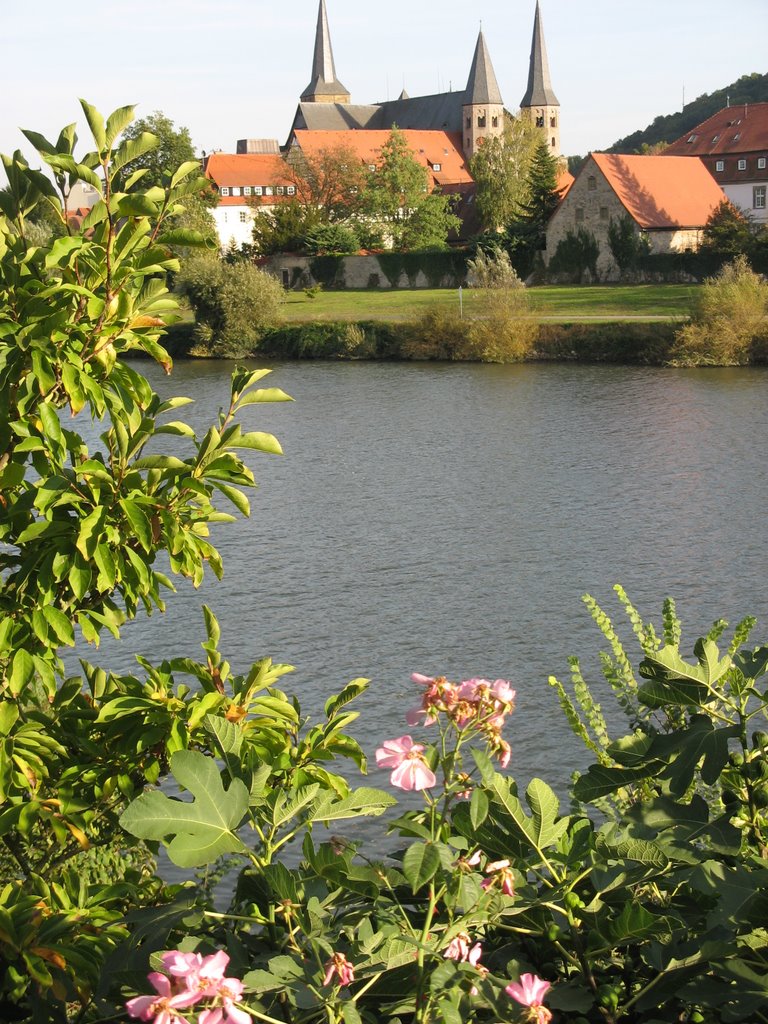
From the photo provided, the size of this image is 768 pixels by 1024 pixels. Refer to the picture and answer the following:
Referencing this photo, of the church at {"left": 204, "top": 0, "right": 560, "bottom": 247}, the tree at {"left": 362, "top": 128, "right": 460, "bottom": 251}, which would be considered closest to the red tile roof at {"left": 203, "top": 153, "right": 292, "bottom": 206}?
the church at {"left": 204, "top": 0, "right": 560, "bottom": 247}

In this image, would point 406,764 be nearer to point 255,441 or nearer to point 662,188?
point 255,441

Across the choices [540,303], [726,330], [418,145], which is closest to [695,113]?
[418,145]

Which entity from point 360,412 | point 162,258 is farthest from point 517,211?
point 162,258

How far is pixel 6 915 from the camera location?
9.23 ft

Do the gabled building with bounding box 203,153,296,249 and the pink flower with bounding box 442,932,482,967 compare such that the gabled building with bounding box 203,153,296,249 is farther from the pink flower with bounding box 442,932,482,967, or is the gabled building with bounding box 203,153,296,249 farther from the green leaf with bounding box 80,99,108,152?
the pink flower with bounding box 442,932,482,967

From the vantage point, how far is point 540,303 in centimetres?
4416

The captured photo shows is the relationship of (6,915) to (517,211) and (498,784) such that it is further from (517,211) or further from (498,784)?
(517,211)

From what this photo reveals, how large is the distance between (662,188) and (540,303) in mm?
13578

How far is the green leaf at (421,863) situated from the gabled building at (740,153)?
70.0 m

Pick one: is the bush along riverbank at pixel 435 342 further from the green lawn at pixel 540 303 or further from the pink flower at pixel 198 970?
the pink flower at pixel 198 970

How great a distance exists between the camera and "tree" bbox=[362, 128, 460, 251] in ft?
209

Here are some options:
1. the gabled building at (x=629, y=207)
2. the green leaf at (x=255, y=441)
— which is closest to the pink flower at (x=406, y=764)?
the green leaf at (x=255, y=441)

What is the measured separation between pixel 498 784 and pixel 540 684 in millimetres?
8497

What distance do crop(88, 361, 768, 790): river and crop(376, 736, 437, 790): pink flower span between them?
22.2ft
